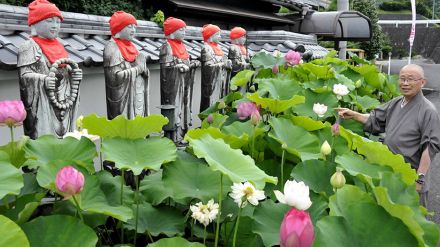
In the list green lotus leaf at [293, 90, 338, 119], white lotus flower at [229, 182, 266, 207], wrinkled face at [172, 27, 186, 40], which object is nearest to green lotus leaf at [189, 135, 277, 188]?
white lotus flower at [229, 182, 266, 207]

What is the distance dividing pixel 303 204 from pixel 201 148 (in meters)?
0.51

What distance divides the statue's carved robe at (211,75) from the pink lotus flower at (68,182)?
11.3ft

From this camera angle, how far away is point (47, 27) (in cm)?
275

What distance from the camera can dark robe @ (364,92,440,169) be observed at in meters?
2.91

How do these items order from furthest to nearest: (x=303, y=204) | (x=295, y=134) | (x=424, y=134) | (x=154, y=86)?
1. (x=154, y=86)
2. (x=424, y=134)
3. (x=295, y=134)
4. (x=303, y=204)

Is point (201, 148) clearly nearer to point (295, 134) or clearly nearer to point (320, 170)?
point (320, 170)

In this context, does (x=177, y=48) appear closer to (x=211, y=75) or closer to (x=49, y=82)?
(x=211, y=75)

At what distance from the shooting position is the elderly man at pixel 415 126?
2912 millimetres

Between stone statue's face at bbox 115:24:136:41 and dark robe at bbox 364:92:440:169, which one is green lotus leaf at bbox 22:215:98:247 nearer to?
stone statue's face at bbox 115:24:136:41

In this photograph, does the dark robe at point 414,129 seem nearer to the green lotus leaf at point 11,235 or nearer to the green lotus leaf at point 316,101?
the green lotus leaf at point 316,101

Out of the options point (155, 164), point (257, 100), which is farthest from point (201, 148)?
point (257, 100)

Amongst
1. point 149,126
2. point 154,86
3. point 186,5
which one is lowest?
point 154,86

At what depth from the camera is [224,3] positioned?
9.87 metres

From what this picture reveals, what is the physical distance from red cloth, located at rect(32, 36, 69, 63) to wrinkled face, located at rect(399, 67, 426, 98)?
Answer: 2.05m
